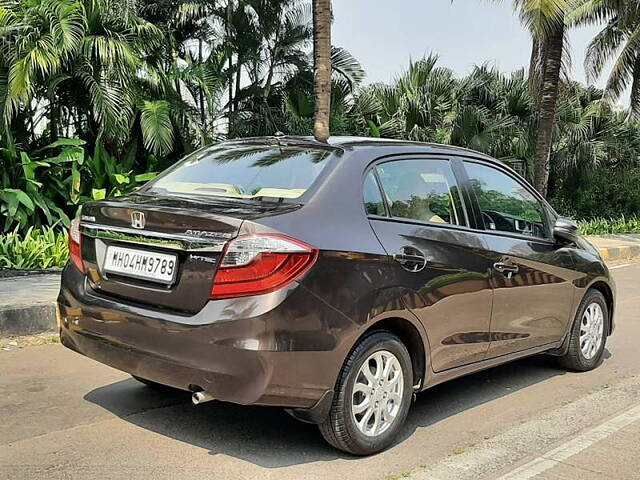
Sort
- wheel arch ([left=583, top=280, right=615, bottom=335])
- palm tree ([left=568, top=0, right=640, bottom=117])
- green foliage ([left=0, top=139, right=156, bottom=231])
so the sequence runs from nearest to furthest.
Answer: wheel arch ([left=583, top=280, right=615, bottom=335])
green foliage ([left=0, top=139, right=156, bottom=231])
palm tree ([left=568, top=0, right=640, bottom=117])

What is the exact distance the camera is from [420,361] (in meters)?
4.05

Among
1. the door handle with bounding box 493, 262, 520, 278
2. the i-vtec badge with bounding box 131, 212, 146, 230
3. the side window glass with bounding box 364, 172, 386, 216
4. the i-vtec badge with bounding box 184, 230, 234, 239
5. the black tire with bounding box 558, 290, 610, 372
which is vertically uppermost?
the side window glass with bounding box 364, 172, 386, 216

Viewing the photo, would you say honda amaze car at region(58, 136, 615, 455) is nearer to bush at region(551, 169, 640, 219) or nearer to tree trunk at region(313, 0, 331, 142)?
tree trunk at region(313, 0, 331, 142)

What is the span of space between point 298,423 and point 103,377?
5.23 feet

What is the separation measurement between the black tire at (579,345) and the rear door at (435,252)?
131 cm

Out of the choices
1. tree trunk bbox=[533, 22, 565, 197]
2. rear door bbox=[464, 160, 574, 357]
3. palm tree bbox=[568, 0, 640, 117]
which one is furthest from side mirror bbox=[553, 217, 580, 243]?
palm tree bbox=[568, 0, 640, 117]

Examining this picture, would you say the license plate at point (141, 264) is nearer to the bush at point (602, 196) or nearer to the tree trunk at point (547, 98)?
the tree trunk at point (547, 98)

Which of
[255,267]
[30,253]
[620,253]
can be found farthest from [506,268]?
[620,253]

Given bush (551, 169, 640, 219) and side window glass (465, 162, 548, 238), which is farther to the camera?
bush (551, 169, 640, 219)

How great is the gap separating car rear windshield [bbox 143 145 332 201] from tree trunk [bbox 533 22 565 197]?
440 inches

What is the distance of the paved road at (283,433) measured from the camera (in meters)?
3.64

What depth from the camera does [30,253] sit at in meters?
8.42

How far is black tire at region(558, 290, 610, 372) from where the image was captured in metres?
5.46

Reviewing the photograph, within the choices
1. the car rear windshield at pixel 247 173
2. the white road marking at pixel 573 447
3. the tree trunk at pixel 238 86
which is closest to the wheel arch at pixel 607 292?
the white road marking at pixel 573 447
